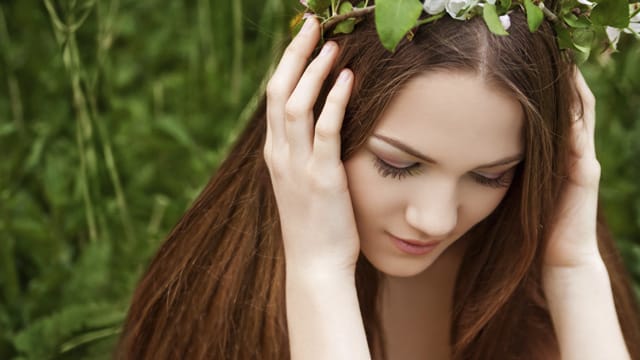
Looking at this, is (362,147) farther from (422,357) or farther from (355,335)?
Result: (422,357)

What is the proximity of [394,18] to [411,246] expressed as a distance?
310 millimetres

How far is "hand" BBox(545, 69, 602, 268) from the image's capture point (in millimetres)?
1342

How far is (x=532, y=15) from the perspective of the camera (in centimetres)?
110

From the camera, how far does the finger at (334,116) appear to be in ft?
3.83

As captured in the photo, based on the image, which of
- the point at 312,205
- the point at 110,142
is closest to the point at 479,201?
the point at 312,205

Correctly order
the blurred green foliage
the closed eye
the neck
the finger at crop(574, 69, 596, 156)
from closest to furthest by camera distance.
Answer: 1. the closed eye
2. the finger at crop(574, 69, 596, 156)
3. the neck
4. the blurred green foliage

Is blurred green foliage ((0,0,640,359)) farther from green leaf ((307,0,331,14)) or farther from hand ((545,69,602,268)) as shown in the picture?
hand ((545,69,602,268))

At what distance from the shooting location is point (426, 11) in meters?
1.11

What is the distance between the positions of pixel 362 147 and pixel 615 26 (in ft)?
1.08

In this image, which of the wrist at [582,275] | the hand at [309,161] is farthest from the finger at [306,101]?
the wrist at [582,275]

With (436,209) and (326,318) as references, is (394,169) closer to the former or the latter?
(436,209)

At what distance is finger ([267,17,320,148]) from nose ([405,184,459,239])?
203 millimetres

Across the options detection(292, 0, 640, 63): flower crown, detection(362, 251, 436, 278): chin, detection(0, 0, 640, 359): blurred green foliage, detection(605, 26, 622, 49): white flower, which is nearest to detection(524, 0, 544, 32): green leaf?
detection(292, 0, 640, 63): flower crown

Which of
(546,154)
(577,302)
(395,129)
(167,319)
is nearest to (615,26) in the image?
(546,154)
